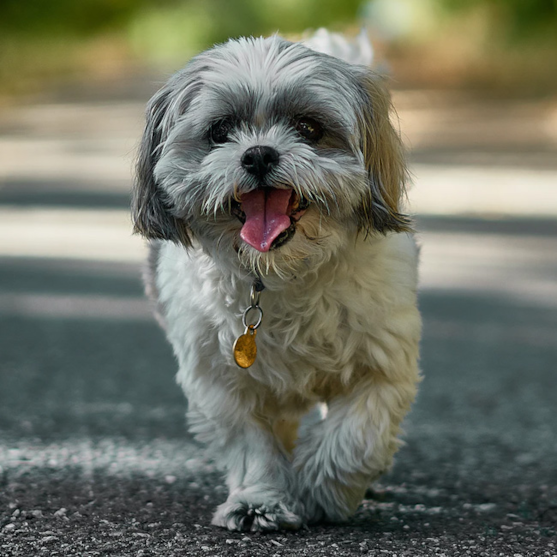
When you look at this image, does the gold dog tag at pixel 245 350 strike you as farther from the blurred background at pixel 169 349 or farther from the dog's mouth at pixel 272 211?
the blurred background at pixel 169 349

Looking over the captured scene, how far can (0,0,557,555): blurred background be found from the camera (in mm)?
4668

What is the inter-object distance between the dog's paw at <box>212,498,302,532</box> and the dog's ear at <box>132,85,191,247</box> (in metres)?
1.01

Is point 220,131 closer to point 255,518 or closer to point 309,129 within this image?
point 309,129

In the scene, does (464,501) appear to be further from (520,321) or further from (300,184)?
(520,321)

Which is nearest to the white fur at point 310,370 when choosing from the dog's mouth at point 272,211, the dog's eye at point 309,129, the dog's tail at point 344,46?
the dog's mouth at point 272,211

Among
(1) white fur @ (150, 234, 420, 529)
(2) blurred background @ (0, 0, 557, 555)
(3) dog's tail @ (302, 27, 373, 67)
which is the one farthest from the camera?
(3) dog's tail @ (302, 27, 373, 67)

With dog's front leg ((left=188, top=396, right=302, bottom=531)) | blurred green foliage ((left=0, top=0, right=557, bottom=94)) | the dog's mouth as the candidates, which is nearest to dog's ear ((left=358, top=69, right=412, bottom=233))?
the dog's mouth

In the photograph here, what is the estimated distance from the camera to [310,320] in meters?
4.34

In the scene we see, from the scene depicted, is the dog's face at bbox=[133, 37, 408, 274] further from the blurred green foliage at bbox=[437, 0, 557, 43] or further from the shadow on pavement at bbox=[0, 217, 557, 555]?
the blurred green foliage at bbox=[437, 0, 557, 43]

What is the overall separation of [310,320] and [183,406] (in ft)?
6.83

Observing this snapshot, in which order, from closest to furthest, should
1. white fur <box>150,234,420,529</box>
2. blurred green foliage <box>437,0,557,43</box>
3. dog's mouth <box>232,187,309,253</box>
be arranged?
dog's mouth <box>232,187,309,253</box>
white fur <box>150,234,420,529</box>
blurred green foliage <box>437,0,557,43</box>

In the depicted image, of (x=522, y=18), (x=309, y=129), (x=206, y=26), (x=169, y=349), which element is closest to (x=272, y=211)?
(x=309, y=129)

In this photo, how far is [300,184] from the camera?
4.00 m

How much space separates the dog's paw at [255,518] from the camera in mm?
4285
